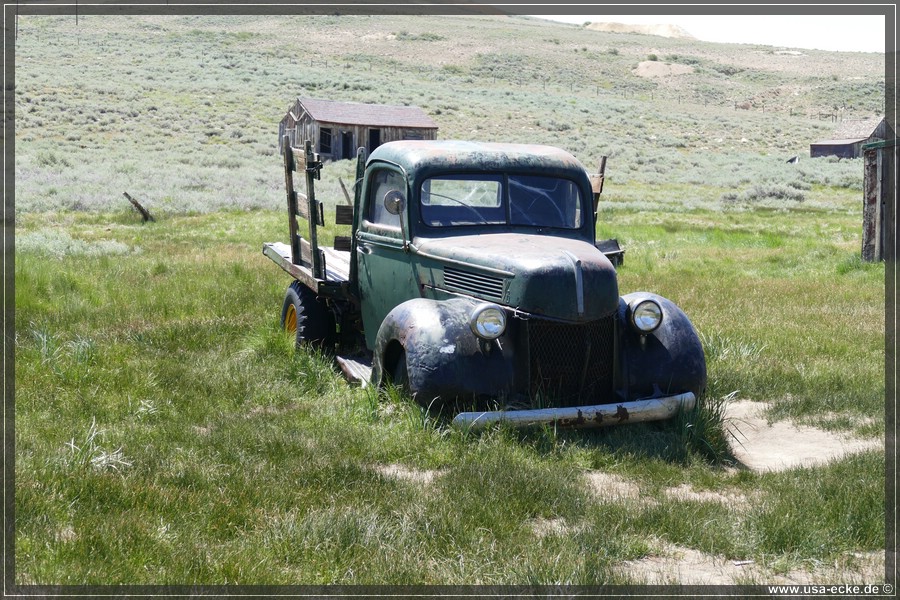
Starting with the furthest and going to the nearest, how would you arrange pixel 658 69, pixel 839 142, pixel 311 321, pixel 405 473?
pixel 658 69, pixel 839 142, pixel 311 321, pixel 405 473

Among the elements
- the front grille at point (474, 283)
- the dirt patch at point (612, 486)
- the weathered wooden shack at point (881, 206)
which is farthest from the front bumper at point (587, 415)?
the weathered wooden shack at point (881, 206)

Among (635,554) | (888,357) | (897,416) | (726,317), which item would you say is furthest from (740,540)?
(726,317)

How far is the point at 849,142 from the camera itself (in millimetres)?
52219

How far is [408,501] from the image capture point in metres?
4.61

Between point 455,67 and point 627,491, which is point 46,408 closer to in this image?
point 627,491

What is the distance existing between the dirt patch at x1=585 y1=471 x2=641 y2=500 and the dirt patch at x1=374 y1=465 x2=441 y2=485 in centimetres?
95

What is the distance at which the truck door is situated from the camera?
6.77 metres

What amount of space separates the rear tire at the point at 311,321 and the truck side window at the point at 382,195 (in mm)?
1347

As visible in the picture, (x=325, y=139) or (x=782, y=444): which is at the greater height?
(x=325, y=139)

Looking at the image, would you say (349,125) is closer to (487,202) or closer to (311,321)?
(311,321)

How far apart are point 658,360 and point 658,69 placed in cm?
9675

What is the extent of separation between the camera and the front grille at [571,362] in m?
5.85

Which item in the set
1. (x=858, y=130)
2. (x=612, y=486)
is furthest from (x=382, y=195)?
(x=858, y=130)

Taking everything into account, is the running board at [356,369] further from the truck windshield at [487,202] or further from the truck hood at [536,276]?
the truck windshield at [487,202]
